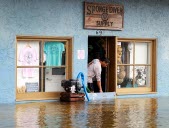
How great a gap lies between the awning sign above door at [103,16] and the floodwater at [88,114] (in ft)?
8.04

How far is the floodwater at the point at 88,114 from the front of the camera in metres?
11.3

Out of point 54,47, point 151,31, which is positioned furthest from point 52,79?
point 151,31

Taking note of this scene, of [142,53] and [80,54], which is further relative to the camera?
[142,53]

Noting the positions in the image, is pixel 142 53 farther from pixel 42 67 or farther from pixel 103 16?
pixel 42 67

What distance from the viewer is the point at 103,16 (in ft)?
55.2

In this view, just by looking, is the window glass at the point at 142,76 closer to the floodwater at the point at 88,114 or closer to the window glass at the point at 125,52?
the window glass at the point at 125,52

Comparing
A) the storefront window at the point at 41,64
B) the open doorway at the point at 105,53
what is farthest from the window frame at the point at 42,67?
the open doorway at the point at 105,53

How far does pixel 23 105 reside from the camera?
49.2 feet

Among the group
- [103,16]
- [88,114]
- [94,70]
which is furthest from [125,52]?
[88,114]

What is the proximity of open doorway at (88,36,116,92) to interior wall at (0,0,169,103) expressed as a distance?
1.87 ft

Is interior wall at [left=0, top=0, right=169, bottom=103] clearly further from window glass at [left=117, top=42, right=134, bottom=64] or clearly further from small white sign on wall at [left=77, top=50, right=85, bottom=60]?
window glass at [left=117, top=42, right=134, bottom=64]

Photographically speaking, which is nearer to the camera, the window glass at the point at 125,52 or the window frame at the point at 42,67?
the window frame at the point at 42,67

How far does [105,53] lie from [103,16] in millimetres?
1473

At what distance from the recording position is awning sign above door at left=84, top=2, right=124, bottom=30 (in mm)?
16484
